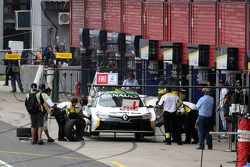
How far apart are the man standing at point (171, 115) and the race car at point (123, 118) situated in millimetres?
611

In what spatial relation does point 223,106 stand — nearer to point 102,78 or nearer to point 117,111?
point 117,111

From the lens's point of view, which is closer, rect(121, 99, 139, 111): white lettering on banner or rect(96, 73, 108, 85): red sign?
rect(121, 99, 139, 111): white lettering on banner

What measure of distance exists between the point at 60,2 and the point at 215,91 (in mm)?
21853

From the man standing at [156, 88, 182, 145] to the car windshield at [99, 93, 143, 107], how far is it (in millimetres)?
1520

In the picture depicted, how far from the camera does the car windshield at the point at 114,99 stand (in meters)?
27.4

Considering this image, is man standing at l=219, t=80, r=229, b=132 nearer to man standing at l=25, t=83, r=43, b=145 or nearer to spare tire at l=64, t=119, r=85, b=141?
spare tire at l=64, t=119, r=85, b=141

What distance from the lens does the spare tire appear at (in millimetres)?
26016

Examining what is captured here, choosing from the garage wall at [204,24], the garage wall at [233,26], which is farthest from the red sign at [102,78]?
the garage wall at [233,26]

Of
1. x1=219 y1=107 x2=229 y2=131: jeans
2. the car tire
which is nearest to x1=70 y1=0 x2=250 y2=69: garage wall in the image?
x1=219 y1=107 x2=229 y2=131: jeans

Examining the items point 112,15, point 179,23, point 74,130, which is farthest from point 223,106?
point 112,15

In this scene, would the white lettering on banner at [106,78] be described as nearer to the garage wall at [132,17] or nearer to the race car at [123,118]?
the race car at [123,118]

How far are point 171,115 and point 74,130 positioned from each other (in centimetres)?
263

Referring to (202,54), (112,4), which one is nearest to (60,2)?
(112,4)

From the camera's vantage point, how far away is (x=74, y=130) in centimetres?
2664
